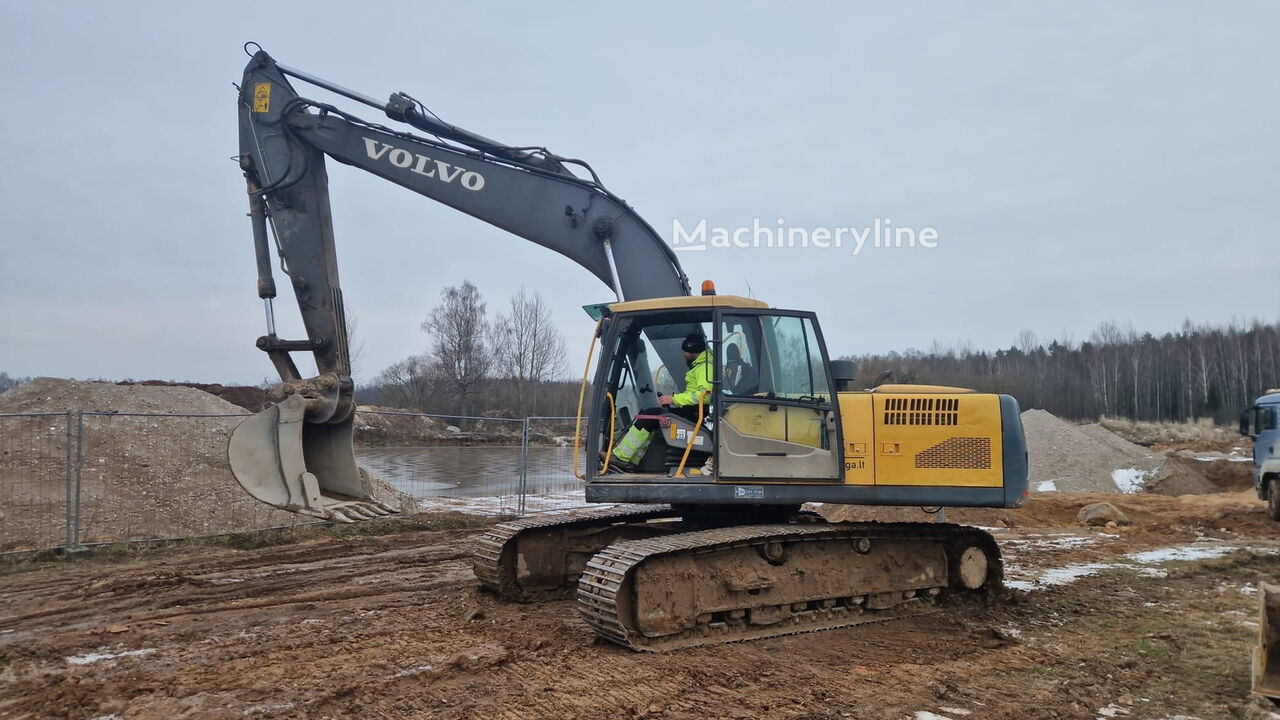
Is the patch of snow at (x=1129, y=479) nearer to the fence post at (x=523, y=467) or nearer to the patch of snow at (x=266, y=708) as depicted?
the fence post at (x=523, y=467)

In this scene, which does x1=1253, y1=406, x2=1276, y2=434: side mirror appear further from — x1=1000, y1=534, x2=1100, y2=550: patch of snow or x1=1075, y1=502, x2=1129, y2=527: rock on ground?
x1=1000, y1=534, x2=1100, y2=550: patch of snow

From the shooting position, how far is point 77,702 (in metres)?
4.65

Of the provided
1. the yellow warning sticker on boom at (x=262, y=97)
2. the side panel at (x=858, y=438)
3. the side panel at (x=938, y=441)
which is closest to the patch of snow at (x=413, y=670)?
the side panel at (x=858, y=438)

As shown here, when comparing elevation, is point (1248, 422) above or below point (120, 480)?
above

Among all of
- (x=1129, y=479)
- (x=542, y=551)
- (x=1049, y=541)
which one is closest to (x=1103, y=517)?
(x=1049, y=541)

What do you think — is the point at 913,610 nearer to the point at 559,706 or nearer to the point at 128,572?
the point at 559,706

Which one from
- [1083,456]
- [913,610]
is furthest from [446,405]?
[913,610]

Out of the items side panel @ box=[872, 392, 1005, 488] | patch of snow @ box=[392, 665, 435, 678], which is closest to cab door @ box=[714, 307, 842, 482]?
side panel @ box=[872, 392, 1005, 488]

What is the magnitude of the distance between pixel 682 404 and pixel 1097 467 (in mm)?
19555

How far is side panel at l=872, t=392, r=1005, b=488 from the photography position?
6.68m

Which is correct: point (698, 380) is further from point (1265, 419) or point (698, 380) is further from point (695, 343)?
point (1265, 419)

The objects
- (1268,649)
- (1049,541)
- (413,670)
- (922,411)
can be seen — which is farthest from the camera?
(1049,541)

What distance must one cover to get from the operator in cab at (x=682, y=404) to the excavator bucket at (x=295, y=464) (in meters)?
4.07

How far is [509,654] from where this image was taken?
562cm
